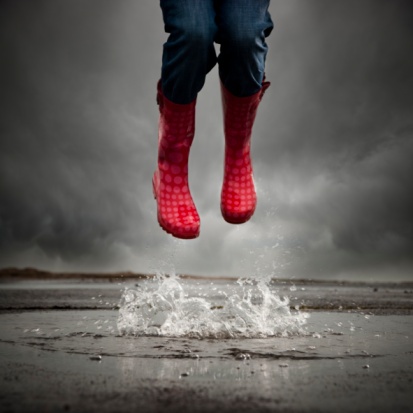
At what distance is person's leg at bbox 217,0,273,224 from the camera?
232 centimetres

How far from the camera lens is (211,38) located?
2.30 meters

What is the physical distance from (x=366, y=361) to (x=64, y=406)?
4.78ft

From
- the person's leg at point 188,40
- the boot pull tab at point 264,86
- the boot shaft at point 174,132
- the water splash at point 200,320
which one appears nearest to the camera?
the person's leg at point 188,40

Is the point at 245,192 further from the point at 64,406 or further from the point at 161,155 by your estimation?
the point at 64,406

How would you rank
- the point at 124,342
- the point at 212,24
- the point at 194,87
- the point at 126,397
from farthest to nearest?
the point at 124,342, the point at 194,87, the point at 212,24, the point at 126,397

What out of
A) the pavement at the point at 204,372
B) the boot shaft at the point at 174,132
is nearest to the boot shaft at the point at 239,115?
the boot shaft at the point at 174,132

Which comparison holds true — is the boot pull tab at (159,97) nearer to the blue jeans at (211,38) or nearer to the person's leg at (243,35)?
the blue jeans at (211,38)

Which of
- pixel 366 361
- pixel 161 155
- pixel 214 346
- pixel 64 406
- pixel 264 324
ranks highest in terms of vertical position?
pixel 161 155

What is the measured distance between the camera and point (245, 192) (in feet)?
9.96

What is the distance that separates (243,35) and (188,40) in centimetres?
26

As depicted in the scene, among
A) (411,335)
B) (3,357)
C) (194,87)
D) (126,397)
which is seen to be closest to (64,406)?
(126,397)

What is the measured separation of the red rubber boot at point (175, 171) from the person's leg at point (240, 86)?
9.0 inches

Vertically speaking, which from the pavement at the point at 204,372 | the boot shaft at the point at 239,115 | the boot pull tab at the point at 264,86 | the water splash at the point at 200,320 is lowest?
Answer: the pavement at the point at 204,372

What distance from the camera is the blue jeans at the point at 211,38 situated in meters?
2.27
